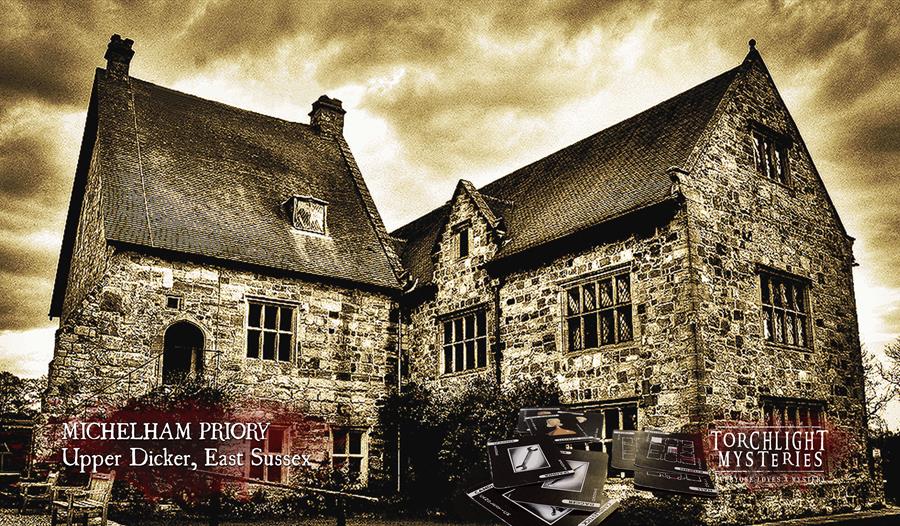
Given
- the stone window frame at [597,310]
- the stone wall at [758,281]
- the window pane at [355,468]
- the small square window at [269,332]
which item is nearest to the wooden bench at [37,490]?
the small square window at [269,332]

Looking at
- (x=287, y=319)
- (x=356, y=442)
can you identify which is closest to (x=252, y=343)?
(x=287, y=319)

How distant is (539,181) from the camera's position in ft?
74.7

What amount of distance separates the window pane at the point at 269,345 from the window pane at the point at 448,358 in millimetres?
4891

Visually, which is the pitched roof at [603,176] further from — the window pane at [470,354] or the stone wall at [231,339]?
the stone wall at [231,339]

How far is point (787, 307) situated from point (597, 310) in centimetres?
453

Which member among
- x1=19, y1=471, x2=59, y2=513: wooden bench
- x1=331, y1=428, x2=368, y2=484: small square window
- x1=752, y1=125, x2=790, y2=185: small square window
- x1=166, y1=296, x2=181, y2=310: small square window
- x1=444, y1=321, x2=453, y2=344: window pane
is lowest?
x1=19, y1=471, x2=59, y2=513: wooden bench

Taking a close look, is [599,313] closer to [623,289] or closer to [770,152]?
[623,289]

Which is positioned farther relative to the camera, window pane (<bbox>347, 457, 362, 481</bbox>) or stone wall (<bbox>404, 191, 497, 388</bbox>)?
stone wall (<bbox>404, 191, 497, 388</bbox>)

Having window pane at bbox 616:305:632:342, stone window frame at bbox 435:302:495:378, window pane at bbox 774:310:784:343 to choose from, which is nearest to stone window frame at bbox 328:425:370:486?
stone window frame at bbox 435:302:495:378

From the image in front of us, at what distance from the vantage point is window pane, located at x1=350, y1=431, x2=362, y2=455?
2109 centimetres

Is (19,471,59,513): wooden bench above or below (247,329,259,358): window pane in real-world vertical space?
below

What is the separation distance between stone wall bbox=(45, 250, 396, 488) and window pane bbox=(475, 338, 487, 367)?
2830 mm

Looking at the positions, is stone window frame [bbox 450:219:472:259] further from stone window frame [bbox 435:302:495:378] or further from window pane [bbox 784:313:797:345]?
window pane [bbox 784:313:797:345]

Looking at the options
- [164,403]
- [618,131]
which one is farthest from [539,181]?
[164,403]
